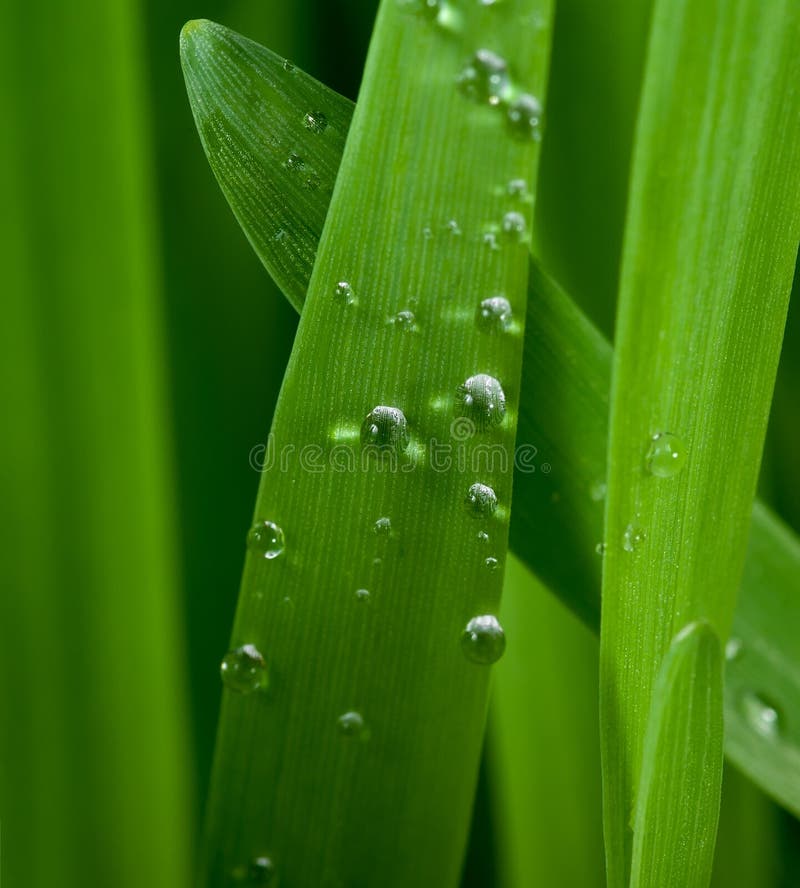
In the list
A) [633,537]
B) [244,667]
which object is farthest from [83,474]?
[633,537]

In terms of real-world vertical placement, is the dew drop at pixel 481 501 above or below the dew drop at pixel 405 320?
below

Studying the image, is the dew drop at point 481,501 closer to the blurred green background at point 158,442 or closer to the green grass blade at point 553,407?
the green grass blade at point 553,407

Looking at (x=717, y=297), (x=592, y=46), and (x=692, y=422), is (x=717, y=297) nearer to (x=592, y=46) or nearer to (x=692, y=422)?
(x=692, y=422)

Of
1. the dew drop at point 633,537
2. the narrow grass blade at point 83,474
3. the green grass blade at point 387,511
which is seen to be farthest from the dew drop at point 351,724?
the narrow grass blade at point 83,474

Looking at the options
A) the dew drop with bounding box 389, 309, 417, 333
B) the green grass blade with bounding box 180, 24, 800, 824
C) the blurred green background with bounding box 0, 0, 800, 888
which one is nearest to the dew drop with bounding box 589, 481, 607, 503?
the green grass blade with bounding box 180, 24, 800, 824

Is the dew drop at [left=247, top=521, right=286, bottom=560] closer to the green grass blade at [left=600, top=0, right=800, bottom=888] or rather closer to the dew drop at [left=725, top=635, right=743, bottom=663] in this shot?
the green grass blade at [left=600, top=0, right=800, bottom=888]

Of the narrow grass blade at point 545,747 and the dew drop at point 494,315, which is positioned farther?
the narrow grass blade at point 545,747

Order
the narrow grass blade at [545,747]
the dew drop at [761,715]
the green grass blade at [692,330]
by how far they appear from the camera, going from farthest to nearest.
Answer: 1. the narrow grass blade at [545,747]
2. the dew drop at [761,715]
3. the green grass blade at [692,330]

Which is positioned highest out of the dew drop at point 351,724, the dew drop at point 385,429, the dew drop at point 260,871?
the dew drop at point 385,429
